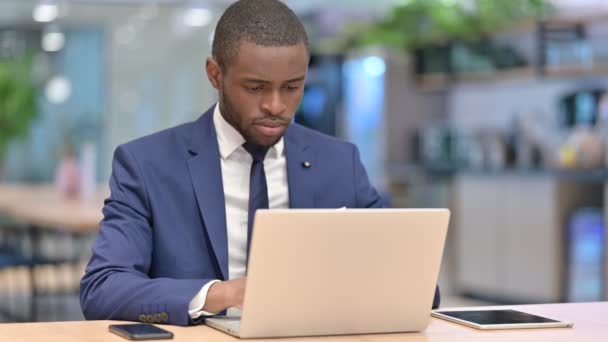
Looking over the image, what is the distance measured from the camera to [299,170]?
2.25 metres

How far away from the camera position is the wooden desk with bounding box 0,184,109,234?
5020 mm

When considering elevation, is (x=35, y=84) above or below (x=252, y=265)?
above

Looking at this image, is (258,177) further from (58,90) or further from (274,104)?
(58,90)

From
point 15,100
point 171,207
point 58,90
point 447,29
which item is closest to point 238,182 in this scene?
point 171,207

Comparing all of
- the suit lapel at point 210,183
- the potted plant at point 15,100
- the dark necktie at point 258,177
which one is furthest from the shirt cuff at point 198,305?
the potted plant at point 15,100

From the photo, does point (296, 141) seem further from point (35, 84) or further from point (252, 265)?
point (35, 84)

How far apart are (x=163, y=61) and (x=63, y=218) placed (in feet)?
20.3

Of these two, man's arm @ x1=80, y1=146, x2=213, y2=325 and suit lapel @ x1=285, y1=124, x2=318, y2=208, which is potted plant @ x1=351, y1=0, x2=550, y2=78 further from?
man's arm @ x1=80, y1=146, x2=213, y2=325

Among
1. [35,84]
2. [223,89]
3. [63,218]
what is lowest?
[63,218]

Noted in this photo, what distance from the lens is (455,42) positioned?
27.2ft

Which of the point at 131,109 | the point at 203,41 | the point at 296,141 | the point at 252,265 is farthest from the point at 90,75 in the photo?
the point at 252,265

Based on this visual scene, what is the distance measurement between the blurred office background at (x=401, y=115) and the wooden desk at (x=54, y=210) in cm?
2

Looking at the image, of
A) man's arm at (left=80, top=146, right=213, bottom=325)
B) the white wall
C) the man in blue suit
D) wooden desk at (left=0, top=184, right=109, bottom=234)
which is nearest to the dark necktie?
the man in blue suit

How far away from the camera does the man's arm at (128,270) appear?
1.83m
